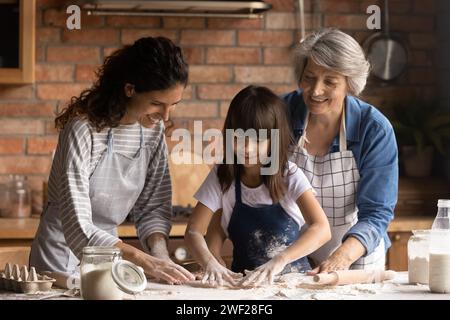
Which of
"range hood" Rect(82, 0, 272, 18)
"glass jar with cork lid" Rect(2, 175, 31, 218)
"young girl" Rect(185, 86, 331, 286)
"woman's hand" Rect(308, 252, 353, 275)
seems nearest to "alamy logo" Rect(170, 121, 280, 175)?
"young girl" Rect(185, 86, 331, 286)

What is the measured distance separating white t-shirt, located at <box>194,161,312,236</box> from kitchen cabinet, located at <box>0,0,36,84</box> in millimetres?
1110

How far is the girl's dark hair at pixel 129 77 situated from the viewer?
171 cm

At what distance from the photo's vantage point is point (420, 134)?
2.87 metres

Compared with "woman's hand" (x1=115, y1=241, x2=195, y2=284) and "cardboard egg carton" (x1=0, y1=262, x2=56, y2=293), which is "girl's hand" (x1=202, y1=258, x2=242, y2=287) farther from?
"cardboard egg carton" (x1=0, y1=262, x2=56, y2=293)

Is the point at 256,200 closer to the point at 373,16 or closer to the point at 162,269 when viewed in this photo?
the point at 162,269

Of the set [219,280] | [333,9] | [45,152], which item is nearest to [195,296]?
[219,280]

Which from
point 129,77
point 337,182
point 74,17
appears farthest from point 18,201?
point 337,182

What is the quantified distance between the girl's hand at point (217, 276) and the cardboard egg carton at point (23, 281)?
272mm

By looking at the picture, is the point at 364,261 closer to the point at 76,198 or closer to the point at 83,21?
the point at 76,198

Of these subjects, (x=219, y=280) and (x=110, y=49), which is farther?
(x=110, y=49)

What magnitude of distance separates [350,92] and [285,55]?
1.11 meters
